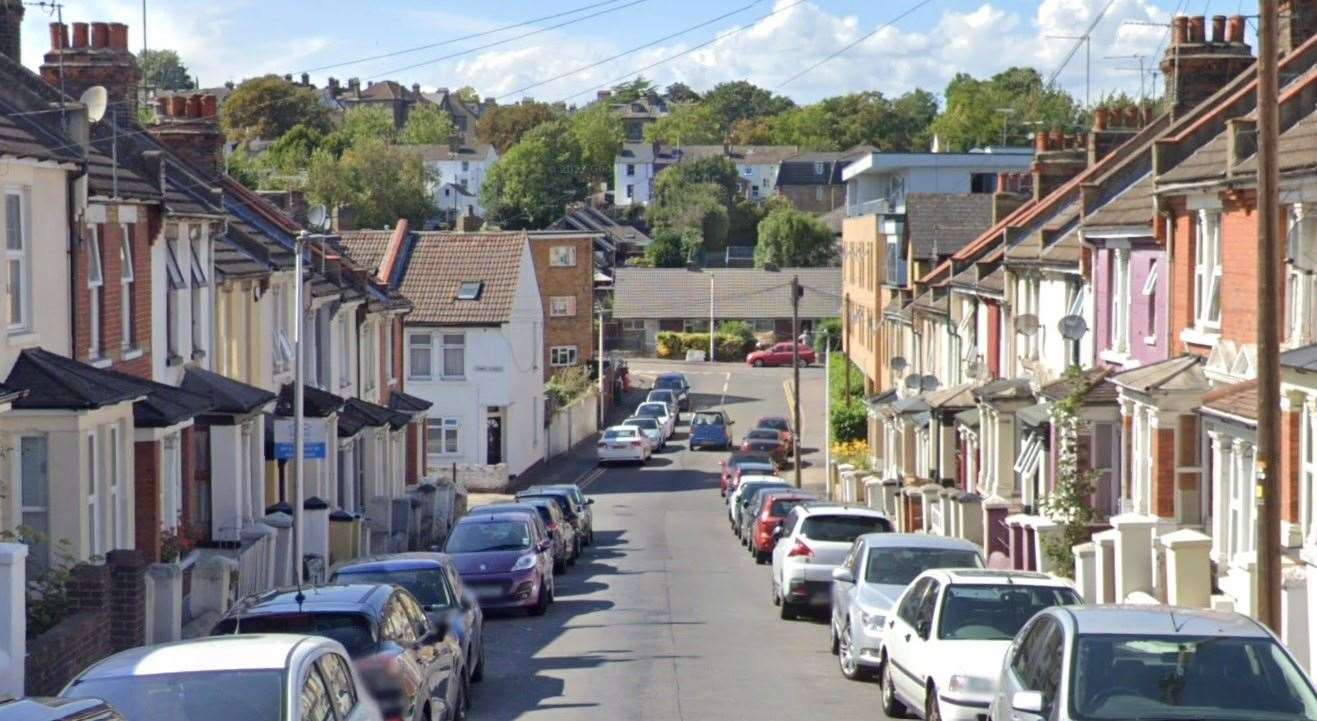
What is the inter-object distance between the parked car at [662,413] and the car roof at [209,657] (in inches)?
2501

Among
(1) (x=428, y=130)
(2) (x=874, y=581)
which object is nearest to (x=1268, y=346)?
(2) (x=874, y=581)

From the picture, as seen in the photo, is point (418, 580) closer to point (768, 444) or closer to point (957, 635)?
point (957, 635)

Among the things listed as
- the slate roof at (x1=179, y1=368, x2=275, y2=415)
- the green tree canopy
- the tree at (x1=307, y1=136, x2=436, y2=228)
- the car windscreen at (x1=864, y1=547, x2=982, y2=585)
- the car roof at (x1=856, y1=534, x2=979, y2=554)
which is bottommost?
the car windscreen at (x1=864, y1=547, x2=982, y2=585)

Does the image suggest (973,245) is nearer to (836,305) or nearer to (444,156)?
(836,305)

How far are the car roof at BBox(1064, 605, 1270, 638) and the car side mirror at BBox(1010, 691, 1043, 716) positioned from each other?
1.79ft

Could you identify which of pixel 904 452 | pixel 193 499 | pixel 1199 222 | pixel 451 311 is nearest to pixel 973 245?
pixel 904 452

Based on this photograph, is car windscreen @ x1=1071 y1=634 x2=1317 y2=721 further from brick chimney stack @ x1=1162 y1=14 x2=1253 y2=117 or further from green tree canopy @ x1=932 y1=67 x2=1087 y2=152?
green tree canopy @ x1=932 y1=67 x2=1087 y2=152

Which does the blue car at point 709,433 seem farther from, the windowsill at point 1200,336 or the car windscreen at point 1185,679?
the car windscreen at point 1185,679

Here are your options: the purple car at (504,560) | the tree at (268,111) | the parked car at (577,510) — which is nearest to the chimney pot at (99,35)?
the purple car at (504,560)

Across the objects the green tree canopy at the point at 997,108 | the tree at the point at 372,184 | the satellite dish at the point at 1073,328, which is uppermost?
the green tree canopy at the point at 997,108

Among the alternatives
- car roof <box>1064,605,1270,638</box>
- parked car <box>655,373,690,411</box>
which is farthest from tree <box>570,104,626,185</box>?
car roof <box>1064,605,1270,638</box>

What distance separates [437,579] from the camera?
1962 centimetres

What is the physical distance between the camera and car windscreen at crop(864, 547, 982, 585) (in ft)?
69.6

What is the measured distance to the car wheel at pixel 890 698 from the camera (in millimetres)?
18094
